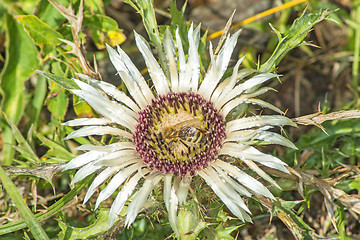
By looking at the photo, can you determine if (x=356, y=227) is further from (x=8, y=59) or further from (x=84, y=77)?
(x=8, y=59)

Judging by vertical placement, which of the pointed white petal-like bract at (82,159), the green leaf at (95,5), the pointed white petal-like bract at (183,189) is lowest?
the pointed white petal-like bract at (183,189)

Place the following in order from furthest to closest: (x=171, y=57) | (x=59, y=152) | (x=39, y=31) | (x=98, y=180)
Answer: (x=39, y=31) < (x=59, y=152) < (x=171, y=57) < (x=98, y=180)

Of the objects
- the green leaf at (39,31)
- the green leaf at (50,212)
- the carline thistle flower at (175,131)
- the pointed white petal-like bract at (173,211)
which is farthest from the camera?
the green leaf at (39,31)

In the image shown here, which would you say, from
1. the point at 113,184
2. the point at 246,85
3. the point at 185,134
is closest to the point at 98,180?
the point at 113,184

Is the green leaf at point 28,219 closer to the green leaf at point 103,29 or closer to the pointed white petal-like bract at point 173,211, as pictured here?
the pointed white petal-like bract at point 173,211

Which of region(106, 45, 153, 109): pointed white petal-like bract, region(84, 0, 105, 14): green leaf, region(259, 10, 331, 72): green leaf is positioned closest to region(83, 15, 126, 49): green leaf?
region(84, 0, 105, 14): green leaf

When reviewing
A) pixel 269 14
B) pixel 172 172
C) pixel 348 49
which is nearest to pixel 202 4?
pixel 269 14

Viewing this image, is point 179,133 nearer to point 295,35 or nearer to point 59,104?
point 295,35

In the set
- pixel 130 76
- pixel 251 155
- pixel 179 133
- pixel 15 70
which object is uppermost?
pixel 15 70

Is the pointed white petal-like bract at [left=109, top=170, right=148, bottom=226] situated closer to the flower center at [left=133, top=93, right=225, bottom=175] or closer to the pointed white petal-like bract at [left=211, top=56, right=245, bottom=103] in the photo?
the flower center at [left=133, top=93, right=225, bottom=175]

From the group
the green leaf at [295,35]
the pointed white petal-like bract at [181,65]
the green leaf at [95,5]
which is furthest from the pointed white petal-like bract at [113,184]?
the green leaf at [95,5]
